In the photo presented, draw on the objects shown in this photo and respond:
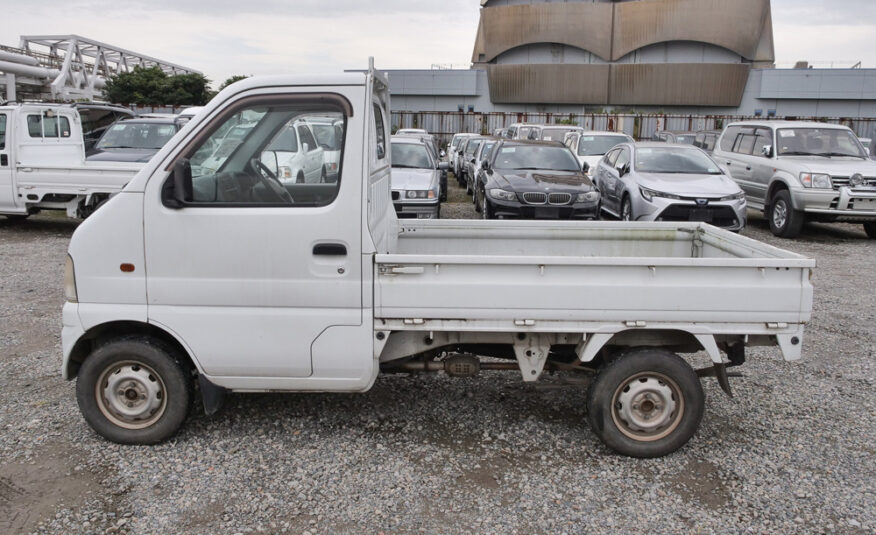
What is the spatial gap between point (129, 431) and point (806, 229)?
13.8 m

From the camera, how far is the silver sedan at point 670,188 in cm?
1134

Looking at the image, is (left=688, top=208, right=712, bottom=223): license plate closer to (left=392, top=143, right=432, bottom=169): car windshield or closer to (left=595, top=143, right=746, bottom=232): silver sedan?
(left=595, top=143, right=746, bottom=232): silver sedan

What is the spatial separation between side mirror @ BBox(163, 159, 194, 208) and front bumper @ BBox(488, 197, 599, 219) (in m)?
7.93

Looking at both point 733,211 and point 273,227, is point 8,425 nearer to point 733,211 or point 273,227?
point 273,227

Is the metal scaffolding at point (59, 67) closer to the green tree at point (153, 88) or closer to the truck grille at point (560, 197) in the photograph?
the green tree at point (153, 88)

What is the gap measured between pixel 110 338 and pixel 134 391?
1.19 feet

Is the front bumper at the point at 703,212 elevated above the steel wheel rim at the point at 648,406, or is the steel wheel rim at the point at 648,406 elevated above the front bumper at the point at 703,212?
the front bumper at the point at 703,212

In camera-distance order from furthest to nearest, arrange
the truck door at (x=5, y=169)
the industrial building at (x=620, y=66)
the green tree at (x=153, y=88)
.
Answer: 1. the industrial building at (x=620, y=66)
2. the green tree at (x=153, y=88)
3. the truck door at (x=5, y=169)

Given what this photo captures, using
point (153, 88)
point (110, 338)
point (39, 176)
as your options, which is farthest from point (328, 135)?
point (153, 88)

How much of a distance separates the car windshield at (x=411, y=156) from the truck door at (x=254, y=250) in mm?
9741

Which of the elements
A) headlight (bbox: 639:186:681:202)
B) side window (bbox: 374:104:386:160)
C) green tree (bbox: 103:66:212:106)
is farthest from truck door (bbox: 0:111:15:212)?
green tree (bbox: 103:66:212:106)

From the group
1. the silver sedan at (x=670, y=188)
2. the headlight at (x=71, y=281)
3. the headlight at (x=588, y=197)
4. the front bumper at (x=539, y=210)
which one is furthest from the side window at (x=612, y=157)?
the headlight at (x=71, y=281)

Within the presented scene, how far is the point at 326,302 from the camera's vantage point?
3967mm

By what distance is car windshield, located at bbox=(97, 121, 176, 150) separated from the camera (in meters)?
14.1
